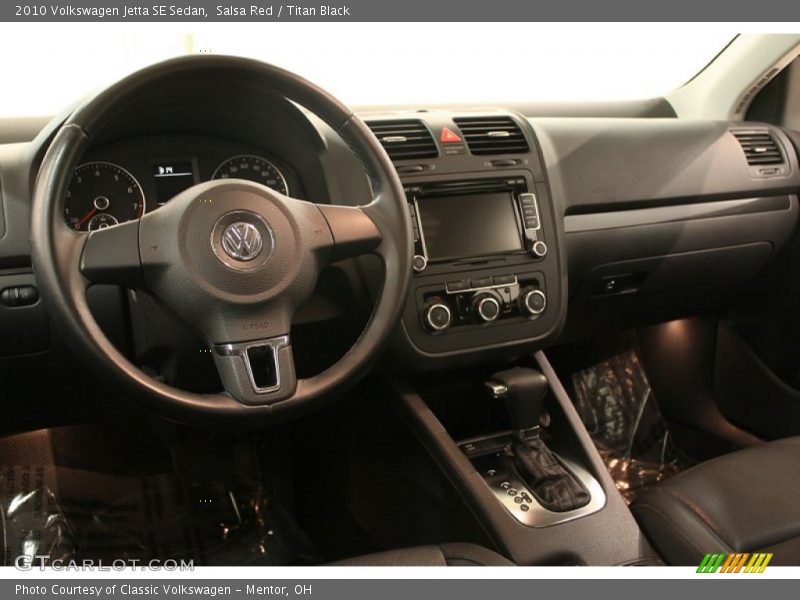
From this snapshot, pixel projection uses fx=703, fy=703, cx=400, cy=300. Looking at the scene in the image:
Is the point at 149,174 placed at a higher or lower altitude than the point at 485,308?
higher

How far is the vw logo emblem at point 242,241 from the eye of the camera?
945 millimetres

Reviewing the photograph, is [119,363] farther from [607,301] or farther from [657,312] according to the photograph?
[657,312]

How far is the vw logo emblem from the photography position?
37.2 inches

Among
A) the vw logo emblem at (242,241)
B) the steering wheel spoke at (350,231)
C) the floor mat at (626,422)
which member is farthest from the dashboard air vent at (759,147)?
the vw logo emblem at (242,241)

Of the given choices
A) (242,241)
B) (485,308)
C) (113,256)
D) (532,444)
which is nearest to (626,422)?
(532,444)

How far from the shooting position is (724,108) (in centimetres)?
197

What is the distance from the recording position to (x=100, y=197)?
43.8 inches

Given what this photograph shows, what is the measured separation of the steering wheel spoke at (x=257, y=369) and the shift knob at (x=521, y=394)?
49 cm

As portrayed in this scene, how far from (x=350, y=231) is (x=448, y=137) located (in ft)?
1.32

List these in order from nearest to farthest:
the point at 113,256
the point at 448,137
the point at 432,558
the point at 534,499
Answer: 1. the point at 113,256
2. the point at 432,558
3. the point at 534,499
4. the point at 448,137

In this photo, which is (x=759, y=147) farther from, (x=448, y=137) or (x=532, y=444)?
(x=532, y=444)

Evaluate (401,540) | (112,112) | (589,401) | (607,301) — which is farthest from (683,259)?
(112,112)

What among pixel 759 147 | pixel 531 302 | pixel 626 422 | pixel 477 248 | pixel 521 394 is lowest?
pixel 626 422

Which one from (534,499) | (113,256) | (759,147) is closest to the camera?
(113,256)
